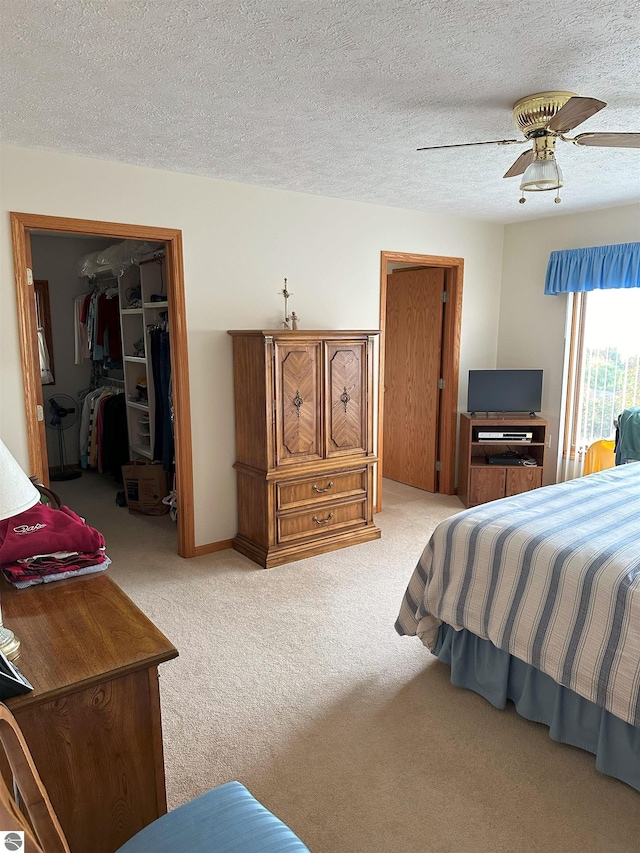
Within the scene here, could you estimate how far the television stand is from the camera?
5.00 m

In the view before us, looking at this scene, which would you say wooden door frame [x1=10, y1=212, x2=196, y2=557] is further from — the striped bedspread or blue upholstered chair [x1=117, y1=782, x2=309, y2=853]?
blue upholstered chair [x1=117, y1=782, x2=309, y2=853]

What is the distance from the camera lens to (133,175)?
341 cm

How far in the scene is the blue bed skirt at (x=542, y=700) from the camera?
→ 2006mm

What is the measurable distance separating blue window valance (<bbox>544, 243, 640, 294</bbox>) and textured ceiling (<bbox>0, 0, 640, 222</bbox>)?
1.22m

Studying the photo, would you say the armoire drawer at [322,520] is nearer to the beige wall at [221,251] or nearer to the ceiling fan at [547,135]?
the beige wall at [221,251]

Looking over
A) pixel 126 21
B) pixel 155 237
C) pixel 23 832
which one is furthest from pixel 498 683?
pixel 155 237

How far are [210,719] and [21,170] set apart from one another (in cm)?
285

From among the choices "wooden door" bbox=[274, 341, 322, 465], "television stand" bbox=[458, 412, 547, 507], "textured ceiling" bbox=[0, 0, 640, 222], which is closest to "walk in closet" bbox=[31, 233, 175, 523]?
A: "wooden door" bbox=[274, 341, 322, 465]

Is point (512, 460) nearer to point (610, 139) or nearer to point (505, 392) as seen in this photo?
point (505, 392)

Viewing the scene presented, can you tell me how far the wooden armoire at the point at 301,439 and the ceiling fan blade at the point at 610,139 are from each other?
1.92 metres

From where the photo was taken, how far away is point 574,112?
6.93 feet

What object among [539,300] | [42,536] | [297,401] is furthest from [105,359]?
[42,536]

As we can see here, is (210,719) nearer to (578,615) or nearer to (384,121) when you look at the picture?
(578,615)

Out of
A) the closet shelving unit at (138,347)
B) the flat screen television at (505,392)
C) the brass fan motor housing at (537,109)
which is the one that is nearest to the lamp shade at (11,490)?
the brass fan motor housing at (537,109)
